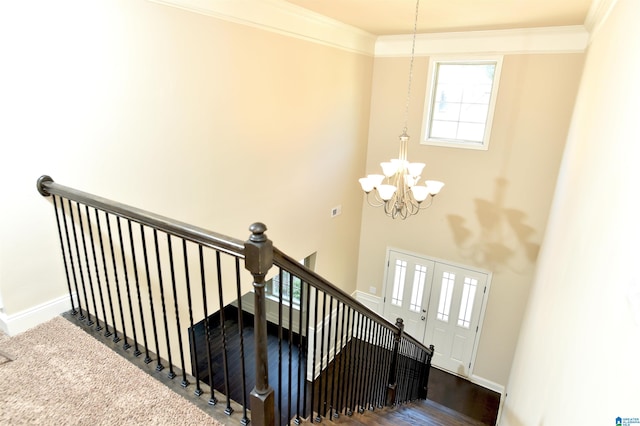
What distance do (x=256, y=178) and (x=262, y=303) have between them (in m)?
2.61

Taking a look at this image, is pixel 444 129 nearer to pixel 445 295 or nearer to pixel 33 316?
pixel 445 295

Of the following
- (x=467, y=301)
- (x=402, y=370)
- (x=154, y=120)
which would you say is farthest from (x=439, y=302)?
(x=154, y=120)

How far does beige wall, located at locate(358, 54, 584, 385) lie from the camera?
15.9 feet

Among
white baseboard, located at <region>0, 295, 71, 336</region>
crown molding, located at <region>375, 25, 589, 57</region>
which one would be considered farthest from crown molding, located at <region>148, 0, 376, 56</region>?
white baseboard, located at <region>0, 295, 71, 336</region>

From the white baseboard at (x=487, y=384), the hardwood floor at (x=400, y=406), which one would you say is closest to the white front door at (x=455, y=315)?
the white baseboard at (x=487, y=384)

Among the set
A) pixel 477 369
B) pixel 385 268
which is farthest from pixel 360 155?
pixel 477 369

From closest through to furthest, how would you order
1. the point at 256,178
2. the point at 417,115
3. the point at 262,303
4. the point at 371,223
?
1. the point at 262,303
2. the point at 256,178
3. the point at 417,115
4. the point at 371,223

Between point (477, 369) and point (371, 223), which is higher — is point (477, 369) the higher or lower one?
the lower one

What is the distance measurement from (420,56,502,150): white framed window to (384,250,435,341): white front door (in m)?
2.07

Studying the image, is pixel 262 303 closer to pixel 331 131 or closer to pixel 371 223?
pixel 331 131

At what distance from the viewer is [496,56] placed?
4.96 metres

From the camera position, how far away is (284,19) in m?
3.86

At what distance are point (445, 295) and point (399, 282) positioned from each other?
0.80 meters

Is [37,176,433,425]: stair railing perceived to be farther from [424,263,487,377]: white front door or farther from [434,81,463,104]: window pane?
[434,81,463,104]: window pane
